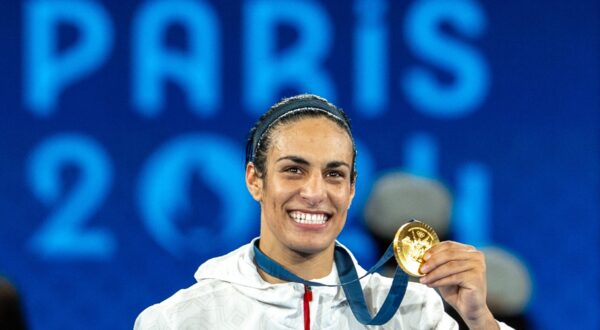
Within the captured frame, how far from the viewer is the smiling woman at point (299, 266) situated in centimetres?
302

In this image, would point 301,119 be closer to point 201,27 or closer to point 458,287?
point 458,287

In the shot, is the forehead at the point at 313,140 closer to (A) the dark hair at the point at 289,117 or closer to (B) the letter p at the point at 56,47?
(A) the dark hair at the point at 289,117

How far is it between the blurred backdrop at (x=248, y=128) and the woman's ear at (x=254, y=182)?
1.38 m

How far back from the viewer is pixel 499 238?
4867mm

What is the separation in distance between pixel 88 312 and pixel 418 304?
2.02 metres

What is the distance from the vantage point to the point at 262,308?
121 inches

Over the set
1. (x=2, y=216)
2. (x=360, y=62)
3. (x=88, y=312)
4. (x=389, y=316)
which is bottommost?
(x=389, y=316)

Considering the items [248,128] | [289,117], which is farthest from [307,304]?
[248,128]

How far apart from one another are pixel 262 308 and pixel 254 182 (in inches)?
14.6

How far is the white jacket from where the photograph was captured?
120 inches

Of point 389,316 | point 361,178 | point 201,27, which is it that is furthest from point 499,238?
point 389,316

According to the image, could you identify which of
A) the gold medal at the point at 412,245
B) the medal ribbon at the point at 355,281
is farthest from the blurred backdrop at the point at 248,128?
the gold medal at the point at 412,245

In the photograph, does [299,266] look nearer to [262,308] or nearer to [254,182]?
[262,308]

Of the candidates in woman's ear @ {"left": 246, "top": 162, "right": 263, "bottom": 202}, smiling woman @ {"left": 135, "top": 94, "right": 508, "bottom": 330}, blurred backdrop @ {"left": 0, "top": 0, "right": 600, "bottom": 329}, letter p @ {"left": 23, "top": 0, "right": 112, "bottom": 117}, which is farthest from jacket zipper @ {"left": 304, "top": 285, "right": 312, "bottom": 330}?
letter p @ {"left": 23, "top": 0, "right": 112, "bottom": 117}
